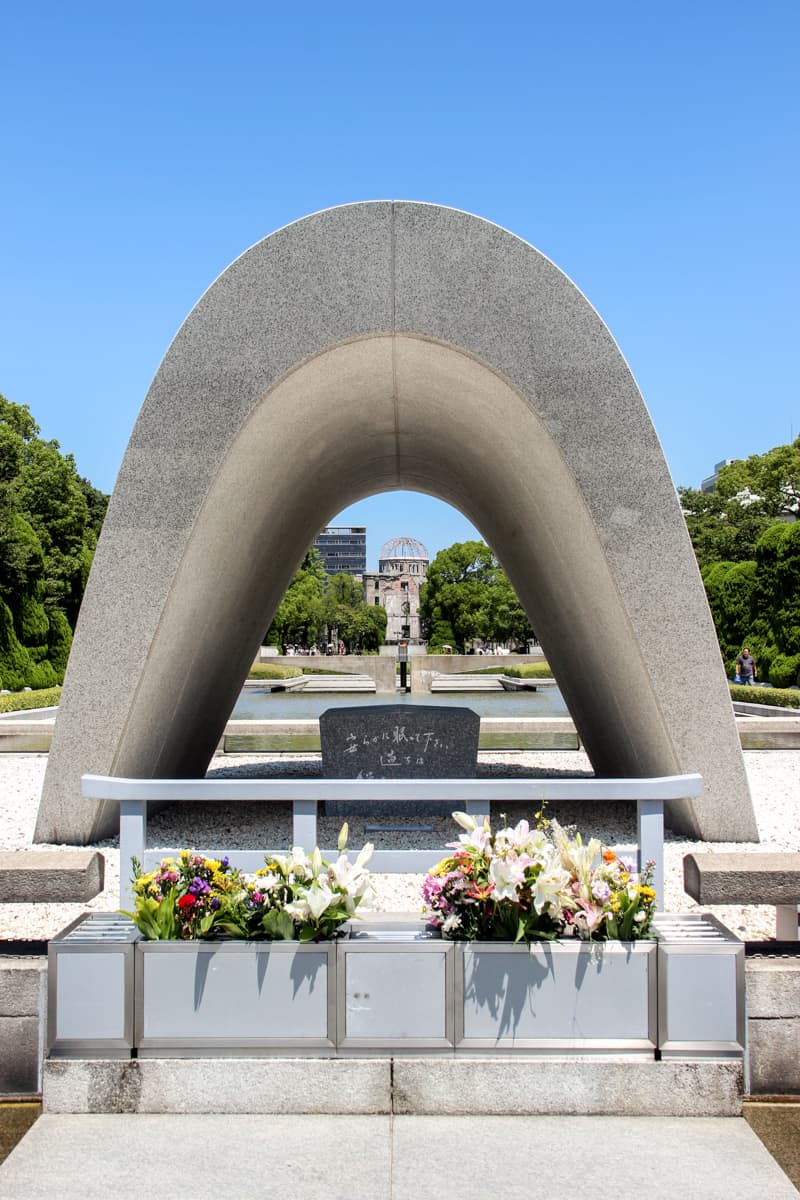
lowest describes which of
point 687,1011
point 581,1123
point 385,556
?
point 581,1123

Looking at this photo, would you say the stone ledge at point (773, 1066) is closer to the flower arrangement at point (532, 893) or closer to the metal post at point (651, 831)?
the flower arrangement at point (532, 893)

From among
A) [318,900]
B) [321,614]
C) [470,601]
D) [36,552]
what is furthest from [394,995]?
[321,614]

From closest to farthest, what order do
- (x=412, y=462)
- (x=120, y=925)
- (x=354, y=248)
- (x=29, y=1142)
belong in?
(x=29, y=1142) < (x=120, y=925) < (x=354, y=248) < (x=412, y=462)

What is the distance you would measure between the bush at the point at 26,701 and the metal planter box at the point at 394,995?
21696 mm

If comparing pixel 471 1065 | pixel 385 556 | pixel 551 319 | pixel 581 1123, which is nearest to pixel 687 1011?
pixel 581 1123

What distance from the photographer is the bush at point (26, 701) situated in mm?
24653

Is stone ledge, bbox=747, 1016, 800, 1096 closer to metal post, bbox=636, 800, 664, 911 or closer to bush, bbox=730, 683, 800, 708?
metal post, bbox=636, 800, 664, 911

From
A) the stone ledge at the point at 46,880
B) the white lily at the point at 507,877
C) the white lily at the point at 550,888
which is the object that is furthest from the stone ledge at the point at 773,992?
the stone ledge at the point at 46,880

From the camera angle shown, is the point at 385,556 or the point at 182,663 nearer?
the point at 182,663

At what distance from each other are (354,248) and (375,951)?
5.25 meters

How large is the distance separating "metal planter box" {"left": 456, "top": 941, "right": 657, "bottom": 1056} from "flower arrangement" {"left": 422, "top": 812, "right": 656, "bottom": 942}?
0.08 m

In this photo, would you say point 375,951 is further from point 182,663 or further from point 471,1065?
point 182,663

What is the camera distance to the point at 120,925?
178 inches

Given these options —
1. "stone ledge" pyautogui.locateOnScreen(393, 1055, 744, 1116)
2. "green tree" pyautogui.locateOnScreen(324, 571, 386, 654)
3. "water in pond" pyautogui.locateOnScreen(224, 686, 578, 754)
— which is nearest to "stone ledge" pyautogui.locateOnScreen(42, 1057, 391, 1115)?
"stone ledge" pyautogui.locateOnScreen(393, 1055, 744, 1116)
